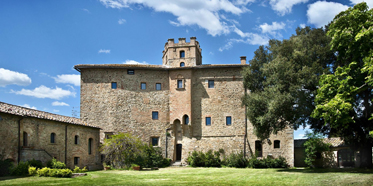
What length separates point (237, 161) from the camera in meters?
32.2

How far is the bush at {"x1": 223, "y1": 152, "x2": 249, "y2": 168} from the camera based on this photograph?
32.3m

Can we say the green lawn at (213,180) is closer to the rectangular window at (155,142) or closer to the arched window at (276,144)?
the arched window at (276,144)

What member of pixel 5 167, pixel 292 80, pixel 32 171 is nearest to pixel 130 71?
pixel 32 171

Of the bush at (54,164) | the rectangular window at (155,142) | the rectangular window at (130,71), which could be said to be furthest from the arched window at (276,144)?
the bush at (54,164)

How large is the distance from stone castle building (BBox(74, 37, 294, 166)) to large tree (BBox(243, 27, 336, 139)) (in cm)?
830

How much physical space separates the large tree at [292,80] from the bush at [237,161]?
5907 millimetres

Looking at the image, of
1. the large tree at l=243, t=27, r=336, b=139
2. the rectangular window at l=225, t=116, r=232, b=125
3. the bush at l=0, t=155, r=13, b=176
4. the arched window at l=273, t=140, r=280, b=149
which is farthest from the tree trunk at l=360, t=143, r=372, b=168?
the bush at l=0, t=155, r=13, b=176

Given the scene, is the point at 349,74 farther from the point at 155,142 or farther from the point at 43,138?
the point at 43,138

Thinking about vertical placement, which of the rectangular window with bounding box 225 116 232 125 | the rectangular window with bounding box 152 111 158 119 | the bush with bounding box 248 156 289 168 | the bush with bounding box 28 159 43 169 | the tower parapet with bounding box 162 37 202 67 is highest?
the tower parapet with bounding box 162 37 202 67

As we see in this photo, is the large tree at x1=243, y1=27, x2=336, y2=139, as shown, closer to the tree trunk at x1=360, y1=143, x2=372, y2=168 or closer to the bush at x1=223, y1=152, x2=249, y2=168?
the tree trunk at x1=360, y1=143, x2=372, y2=168

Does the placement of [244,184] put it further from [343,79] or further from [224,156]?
[224,156]

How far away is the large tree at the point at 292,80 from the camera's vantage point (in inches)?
948

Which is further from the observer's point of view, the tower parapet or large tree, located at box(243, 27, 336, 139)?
the tower parapet

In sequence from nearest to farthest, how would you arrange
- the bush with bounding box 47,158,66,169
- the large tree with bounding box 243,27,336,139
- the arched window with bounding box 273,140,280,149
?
the bush with bounding box 47,158,66,169, the large tree with bounding box 243,27,336,139, the arched window with bounding box 273,140,280,149
